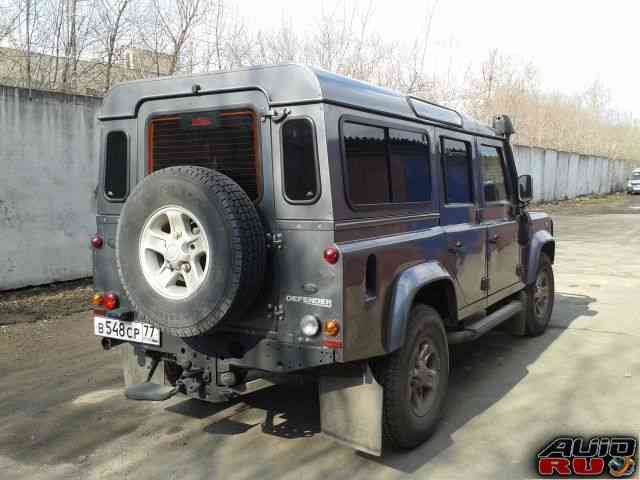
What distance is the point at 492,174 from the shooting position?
17.8ft

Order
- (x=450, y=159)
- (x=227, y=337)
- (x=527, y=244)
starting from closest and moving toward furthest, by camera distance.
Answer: (x=227, y=337) < (x=450, y=159) < (x=527, y=244)

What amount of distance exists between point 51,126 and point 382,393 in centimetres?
610

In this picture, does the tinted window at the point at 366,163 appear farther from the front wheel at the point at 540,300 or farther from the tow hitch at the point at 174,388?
the front wheel at the point at 540,300

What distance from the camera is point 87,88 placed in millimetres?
10109

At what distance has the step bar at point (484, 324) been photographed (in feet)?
14.5

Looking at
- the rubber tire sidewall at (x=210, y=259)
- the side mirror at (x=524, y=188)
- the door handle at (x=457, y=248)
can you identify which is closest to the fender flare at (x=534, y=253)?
the side mirror at (x=524, y=188)

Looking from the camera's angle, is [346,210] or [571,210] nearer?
[346,210]

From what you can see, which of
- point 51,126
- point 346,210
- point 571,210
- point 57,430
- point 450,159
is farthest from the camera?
point 571,210

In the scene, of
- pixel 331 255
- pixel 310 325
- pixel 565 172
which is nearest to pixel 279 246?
pixel 331 255

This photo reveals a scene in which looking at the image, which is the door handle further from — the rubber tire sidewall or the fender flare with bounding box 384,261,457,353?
the rubber tire sidewall

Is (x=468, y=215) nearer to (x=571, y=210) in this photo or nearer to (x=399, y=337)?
(x=399, y=337)

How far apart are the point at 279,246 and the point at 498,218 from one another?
2815 millimetres

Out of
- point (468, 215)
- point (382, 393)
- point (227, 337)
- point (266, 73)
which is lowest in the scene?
point (382, 393)

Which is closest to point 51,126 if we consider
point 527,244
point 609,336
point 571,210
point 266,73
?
point 266,73
